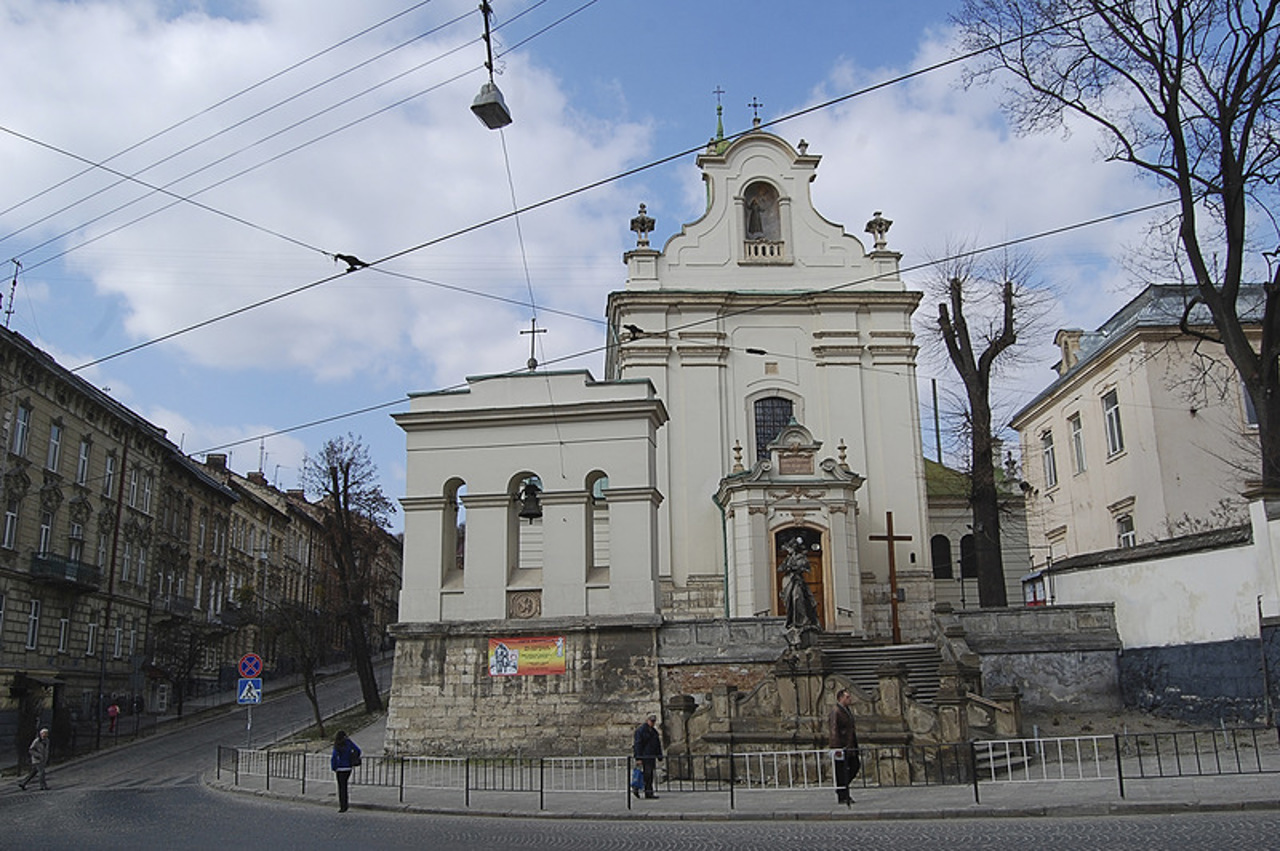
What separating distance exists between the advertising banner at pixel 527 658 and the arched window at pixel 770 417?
1282 cm

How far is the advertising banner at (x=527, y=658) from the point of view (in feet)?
69.6

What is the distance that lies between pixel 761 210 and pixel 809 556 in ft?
39.1

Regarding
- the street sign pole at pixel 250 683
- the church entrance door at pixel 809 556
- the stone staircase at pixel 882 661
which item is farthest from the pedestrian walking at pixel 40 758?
the church entrance door at pixel 809 556

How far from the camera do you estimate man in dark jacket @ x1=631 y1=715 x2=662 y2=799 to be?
15453 mm

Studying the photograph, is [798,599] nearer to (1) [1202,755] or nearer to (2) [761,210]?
(1) [1202,755]

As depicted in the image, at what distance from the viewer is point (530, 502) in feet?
72.3

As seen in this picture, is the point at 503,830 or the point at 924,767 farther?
the point at 924,767

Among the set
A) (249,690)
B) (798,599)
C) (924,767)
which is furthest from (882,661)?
(249,690)

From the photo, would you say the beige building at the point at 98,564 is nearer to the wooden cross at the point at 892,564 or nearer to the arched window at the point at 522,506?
the arched window at the point at 522,506

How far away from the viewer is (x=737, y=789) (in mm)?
16062

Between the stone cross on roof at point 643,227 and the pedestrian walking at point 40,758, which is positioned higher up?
the stone cross on roof at point 643,227

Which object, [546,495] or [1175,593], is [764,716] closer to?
[546,495]

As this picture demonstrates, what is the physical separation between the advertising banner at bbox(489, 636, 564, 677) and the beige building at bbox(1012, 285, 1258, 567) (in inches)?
626

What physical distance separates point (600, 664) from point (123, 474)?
25984 mm
